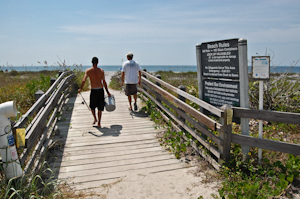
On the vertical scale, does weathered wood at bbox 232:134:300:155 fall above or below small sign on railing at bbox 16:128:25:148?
below

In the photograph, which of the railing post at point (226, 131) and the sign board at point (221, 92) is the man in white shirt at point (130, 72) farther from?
the railing post at point (226, 131)

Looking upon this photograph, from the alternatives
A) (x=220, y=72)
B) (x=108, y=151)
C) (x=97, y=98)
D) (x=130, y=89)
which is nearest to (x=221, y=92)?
(x=220, y=72)

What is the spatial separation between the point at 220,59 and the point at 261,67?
2.73 feet

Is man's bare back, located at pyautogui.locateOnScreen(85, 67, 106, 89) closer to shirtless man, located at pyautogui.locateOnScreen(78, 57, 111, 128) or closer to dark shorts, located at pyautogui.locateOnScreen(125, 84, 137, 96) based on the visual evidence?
shirtless man, located at pyautogui.locateOnScreen(78, 57, 111, 128)

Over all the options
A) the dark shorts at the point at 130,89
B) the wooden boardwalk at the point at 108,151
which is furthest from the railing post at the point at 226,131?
the dark shorts at the point at 130,89

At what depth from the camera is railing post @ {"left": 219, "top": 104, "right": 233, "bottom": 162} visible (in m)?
3.80

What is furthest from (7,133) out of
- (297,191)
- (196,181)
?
(297,191)

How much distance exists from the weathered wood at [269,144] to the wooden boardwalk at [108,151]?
1.17 m

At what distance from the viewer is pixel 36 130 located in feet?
13.4

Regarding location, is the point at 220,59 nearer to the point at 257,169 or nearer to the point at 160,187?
the point at 257,169

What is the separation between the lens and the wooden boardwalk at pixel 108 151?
4.22 metres

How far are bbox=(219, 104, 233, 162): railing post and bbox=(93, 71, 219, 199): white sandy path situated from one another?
20.4 inches

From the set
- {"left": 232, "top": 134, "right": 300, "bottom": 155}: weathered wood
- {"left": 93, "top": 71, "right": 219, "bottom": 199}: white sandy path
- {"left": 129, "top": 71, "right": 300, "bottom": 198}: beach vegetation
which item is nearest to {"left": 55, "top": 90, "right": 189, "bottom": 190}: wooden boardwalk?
{"left": 93, "top": 71, "right": 219, "bottom": 199}: white sandy path

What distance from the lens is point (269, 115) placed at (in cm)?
355
